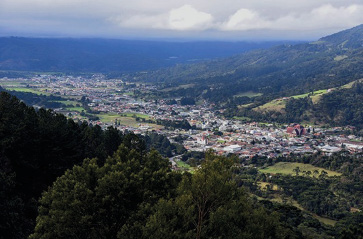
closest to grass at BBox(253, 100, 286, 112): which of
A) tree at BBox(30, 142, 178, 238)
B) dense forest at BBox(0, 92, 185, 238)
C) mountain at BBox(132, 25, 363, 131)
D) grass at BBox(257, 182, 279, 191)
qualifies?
mountain at BBox(132, 25, 363, 131)

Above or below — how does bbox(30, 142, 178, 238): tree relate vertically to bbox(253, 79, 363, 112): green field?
above

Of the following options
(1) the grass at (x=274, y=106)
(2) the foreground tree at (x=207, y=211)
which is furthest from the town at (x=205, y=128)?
(2) the foreground tree at (x=207, y=211)

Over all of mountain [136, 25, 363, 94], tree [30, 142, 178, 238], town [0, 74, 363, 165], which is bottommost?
town [0, 74, 363, 165]

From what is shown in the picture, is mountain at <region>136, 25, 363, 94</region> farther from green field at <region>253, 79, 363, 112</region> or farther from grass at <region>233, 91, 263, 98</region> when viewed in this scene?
green field at <region>253, 79, 363, 112</region>

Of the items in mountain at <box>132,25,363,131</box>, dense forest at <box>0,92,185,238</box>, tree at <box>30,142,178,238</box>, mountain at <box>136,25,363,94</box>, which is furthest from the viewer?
mountain at <box>136,25,363,94</box>

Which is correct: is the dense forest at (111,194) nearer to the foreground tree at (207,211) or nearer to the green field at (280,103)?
the foreground tree at (207,211)

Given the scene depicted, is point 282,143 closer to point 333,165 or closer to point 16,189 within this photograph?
point 333,165

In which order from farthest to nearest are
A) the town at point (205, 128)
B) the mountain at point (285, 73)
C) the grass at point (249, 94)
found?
1. the mountain at point (285, 73)
2. the grass at point (249, 94)
3. the town at point (205, 128)

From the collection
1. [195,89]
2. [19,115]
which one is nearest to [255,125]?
[195,89]
